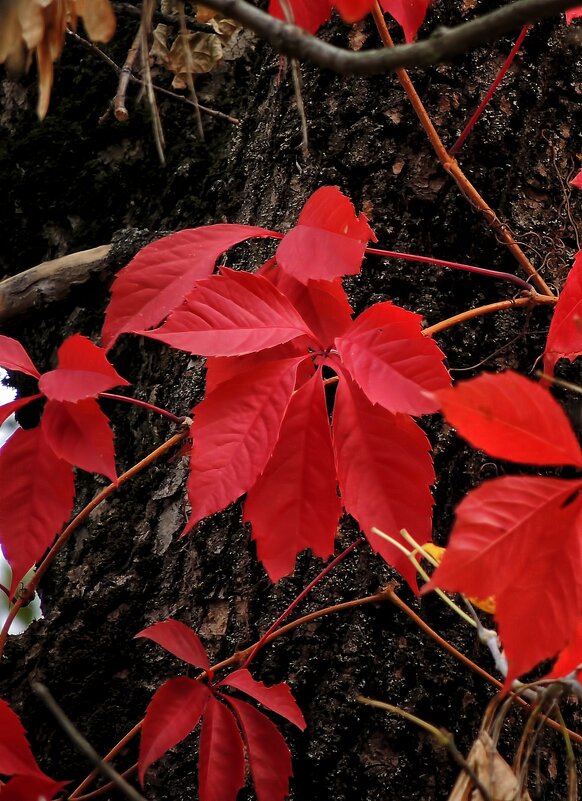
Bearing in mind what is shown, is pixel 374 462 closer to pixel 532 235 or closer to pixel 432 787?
pixel 432 787

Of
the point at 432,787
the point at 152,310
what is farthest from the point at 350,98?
the point at 432,787

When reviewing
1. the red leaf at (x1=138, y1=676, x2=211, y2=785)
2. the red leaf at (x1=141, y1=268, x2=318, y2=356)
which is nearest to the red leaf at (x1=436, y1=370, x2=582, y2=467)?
the red leaf at (x1=141, y1=268, x2=318, y2=356)

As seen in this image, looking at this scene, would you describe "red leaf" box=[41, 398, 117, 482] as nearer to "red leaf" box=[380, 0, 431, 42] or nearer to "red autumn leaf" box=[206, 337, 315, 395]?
"red autumn leaf" box=[206, 337, 315, 395]

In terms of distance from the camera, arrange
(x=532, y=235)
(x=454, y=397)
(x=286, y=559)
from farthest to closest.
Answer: (x=532, y=235) < (x=286, y=559) < (x=454, y=397)

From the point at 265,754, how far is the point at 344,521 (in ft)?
0.90

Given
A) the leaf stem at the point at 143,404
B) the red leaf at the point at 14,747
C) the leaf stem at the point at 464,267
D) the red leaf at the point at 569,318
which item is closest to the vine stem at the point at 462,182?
the leaf stem at the point at 464,267

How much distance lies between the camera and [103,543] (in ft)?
3.55

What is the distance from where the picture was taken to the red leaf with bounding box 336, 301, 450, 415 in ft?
2.11

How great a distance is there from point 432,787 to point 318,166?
31.5 inches

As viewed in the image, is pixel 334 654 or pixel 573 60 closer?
pixel 334 654

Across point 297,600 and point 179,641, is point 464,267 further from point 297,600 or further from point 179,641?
point 179,641

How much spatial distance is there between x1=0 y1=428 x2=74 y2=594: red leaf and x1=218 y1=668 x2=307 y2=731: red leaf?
0.24m

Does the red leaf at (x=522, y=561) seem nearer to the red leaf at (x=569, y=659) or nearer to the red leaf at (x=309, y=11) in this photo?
the red leaf at (x=569, y=659)

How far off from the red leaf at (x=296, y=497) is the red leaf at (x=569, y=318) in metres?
0.24
